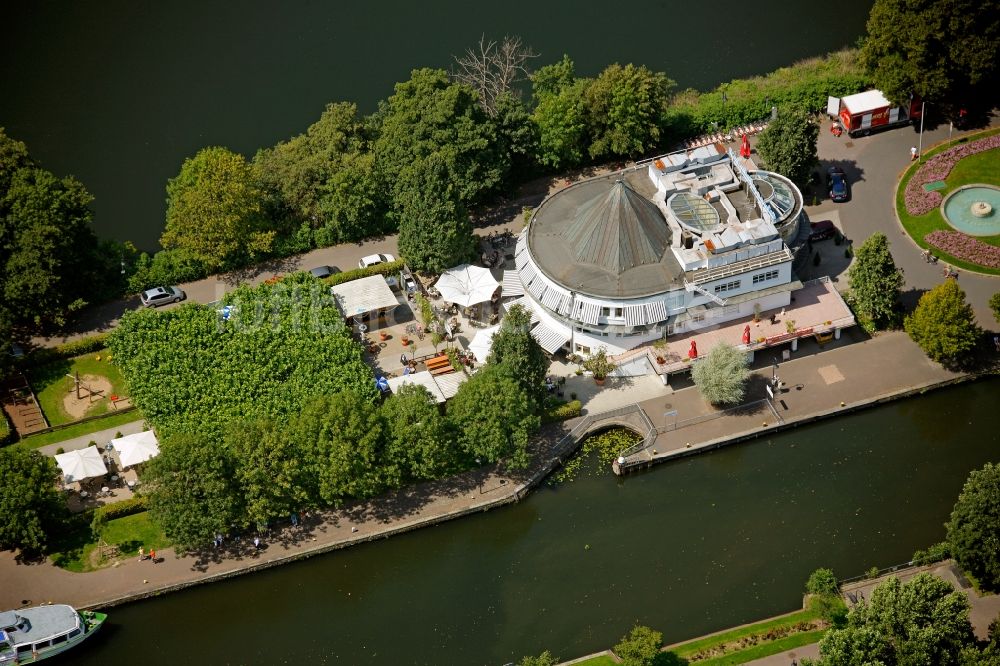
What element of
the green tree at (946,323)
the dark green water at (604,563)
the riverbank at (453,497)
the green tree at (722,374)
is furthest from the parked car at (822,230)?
the dark green water at (604,563)

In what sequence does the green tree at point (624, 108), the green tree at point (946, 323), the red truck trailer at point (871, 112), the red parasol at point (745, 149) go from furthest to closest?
1. the red truck trailer at point (871, 112)
2. the red parasol at point (745, 149)
3. the green tree at point (624, 108)
4. the green tree at point (946, 323)

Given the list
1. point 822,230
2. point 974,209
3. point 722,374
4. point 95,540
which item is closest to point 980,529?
point 722,374

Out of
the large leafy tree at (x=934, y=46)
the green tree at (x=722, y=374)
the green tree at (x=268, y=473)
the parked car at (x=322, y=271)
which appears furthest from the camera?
the large leafy tree at (x=934, y=46)

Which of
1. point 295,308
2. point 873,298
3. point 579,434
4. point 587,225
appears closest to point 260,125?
point 295,308

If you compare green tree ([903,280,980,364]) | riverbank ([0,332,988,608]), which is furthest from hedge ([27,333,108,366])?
green tree ([903,280,980,364])

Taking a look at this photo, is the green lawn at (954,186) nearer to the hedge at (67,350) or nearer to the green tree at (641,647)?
the green tree at (641,647)

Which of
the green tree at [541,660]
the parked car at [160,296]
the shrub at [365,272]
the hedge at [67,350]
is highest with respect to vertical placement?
the parked car at [160,296]

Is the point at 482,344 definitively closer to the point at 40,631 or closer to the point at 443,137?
the point at 443,137
